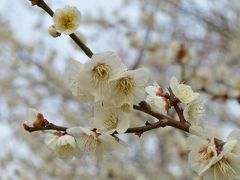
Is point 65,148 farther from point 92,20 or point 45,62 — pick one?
point 92,20

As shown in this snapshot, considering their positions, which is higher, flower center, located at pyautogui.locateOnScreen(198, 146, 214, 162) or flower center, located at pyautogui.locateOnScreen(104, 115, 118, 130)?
flower center, located at pyautogui.locateOnScreen(104, 115, 118, 130)

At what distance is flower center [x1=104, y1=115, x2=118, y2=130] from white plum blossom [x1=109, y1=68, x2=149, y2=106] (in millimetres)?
34

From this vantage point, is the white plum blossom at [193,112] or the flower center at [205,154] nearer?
the flower center at [205,154]

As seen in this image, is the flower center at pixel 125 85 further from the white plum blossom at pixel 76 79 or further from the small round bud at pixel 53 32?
the small round bud at pixel 53 32

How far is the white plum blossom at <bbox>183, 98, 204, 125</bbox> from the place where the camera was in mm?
1054

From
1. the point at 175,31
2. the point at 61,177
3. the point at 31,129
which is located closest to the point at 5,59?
the point at 61,177

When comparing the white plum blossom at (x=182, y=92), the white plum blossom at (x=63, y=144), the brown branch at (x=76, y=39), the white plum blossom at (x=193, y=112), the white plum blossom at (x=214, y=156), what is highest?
the brown branch at (x=76, y=39)

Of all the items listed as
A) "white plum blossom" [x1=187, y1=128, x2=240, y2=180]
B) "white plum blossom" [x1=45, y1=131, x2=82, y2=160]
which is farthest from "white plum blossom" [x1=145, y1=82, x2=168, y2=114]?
"white plum blossom" [x1=45, y1=131, x2=82, y2=160]

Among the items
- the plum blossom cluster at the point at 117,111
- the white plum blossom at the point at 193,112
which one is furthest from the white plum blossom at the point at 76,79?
the white plum blossom at the point at 193,112

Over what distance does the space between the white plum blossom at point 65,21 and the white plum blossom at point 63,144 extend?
255mm

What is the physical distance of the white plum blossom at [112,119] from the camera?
998mm

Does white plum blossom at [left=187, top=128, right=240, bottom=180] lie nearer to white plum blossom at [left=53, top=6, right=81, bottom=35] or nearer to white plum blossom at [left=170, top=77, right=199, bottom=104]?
white plum blossom at [left=170, top=77, right=199, bottom=104]

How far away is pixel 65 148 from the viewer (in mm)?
1089

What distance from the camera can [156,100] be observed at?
41.0 inches
